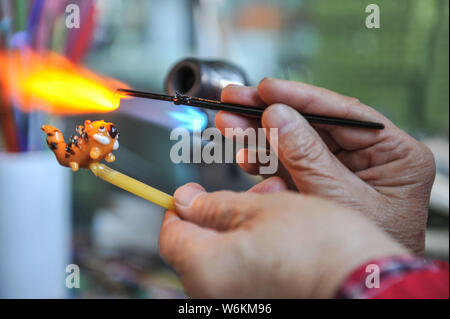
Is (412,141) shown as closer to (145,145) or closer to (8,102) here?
(8,102)

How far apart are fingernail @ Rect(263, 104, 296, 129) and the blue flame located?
0.58 feet

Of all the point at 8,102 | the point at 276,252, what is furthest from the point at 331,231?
the point at 8,102

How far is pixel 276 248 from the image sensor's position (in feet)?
1.27

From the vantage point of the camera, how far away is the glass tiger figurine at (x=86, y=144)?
49cm

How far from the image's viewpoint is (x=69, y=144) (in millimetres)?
499

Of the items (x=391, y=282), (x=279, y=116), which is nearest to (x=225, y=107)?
(x=279, y=116)

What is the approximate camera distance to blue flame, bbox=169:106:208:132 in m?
0.65

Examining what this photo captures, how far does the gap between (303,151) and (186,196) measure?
161 millimetres

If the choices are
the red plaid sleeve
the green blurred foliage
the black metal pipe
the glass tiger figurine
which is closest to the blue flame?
the black metal pipe

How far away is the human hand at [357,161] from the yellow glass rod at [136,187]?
0.16m

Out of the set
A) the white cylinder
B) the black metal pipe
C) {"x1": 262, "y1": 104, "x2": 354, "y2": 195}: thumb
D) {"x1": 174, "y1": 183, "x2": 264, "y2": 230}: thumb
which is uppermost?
the black metal pipe

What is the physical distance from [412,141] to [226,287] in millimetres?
367

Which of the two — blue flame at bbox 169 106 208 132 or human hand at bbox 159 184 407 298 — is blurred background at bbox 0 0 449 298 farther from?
human hand at bbox 159 184 407 298

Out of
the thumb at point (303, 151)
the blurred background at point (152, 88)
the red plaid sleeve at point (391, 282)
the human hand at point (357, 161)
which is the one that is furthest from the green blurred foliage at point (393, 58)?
the red plaid sleeve at point (391, 282)
